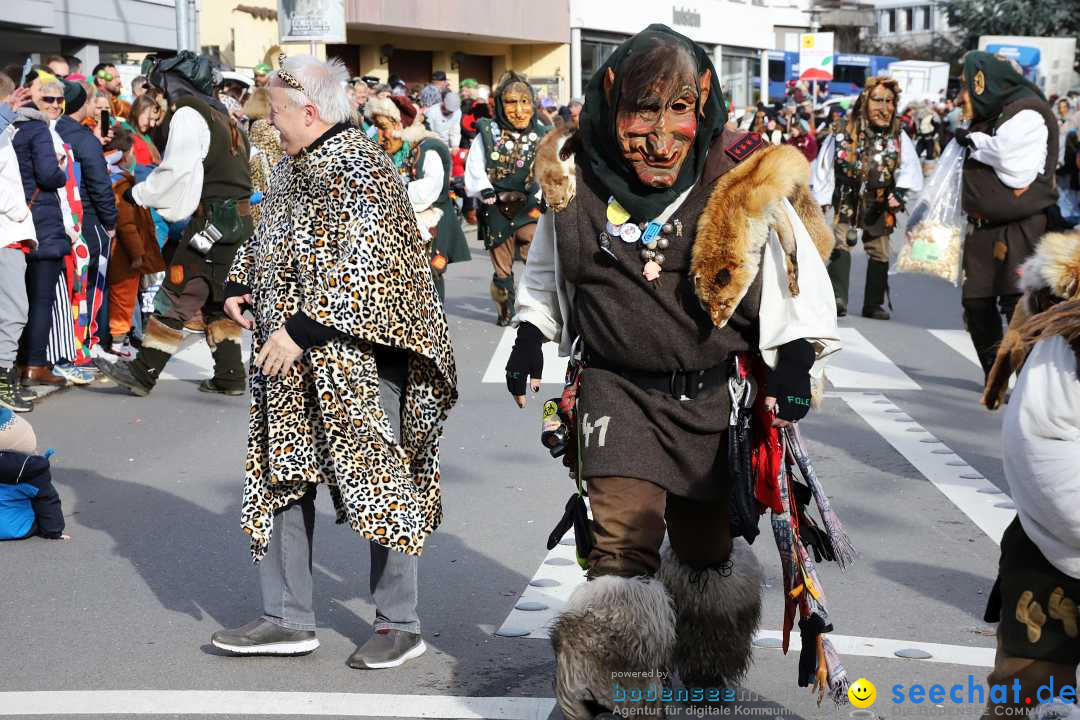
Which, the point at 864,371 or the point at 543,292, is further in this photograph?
the point at 864,371

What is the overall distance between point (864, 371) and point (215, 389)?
4486mm

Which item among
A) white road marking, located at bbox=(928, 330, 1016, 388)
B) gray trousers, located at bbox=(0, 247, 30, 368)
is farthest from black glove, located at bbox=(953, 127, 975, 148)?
gray trousers, located at bbox=(0, 247, 30, 368)

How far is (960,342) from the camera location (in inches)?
457

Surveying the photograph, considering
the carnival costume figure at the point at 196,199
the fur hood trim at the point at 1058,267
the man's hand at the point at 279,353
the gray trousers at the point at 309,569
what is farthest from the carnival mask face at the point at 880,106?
the fur hood trim at the point at 1058,267

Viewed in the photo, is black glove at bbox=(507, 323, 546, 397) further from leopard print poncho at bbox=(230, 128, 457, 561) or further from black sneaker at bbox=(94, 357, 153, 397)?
A: black sneaker at bbox=(94, 357, 153, 397)

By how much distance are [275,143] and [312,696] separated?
21.4 ft

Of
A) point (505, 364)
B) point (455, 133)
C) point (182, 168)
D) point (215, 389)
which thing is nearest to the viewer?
point (182, 168)

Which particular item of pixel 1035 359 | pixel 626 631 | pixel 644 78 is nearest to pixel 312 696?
pixel 626 631

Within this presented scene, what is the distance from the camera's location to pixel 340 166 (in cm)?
458

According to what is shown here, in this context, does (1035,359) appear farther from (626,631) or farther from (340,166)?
(340,166)

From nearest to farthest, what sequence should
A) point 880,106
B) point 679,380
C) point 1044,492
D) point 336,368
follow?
point 1044,492
point 679,380
point 336,368
point 880,106

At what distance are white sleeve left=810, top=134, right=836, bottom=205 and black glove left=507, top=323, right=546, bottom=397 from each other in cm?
914

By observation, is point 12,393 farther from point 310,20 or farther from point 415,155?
point 310,20

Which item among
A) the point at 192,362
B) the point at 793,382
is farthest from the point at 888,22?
the point at 793,382
